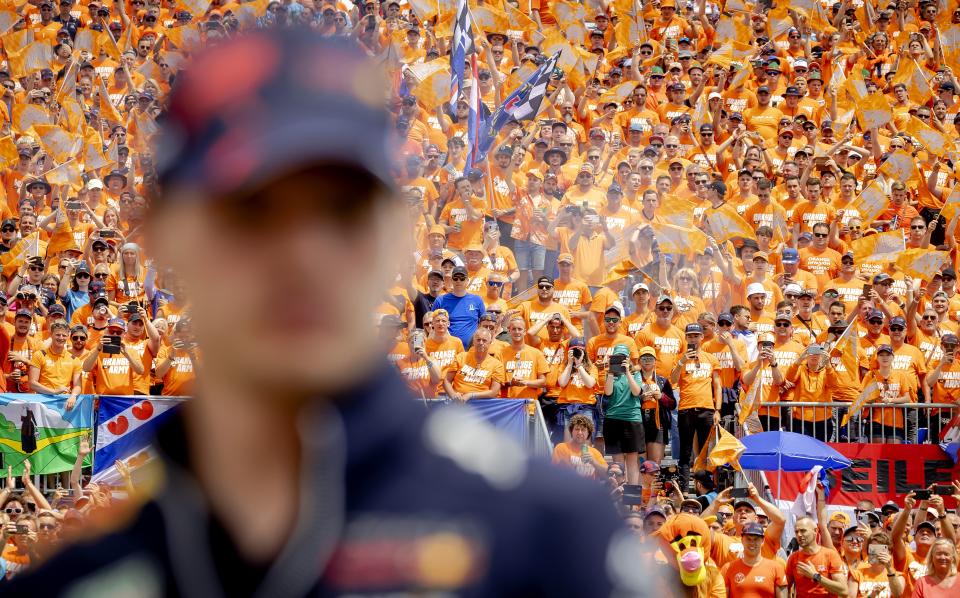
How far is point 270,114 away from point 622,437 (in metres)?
10.8

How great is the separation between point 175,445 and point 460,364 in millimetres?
10990

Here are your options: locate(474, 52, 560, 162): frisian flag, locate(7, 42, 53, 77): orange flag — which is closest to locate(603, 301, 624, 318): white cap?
locate(474, 52, 560, 162): frisian flag

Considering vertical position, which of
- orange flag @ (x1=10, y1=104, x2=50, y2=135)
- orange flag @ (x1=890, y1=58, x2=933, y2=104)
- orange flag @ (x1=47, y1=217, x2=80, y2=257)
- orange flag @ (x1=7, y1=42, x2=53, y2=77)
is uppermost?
orange flag @ (x1=7, y1=42, x2=53, y2=77)

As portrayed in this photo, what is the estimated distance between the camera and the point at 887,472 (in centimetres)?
1212

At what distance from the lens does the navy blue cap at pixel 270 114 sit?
931mm

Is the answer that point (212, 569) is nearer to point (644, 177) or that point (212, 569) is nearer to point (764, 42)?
point (644, 177)

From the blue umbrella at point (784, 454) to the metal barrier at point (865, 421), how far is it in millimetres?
539

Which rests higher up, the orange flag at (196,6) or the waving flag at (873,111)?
the orange flag at (196,6)

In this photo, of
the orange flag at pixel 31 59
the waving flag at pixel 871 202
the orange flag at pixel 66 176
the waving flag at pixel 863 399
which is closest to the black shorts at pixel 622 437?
the waving flag at pixel 863 399

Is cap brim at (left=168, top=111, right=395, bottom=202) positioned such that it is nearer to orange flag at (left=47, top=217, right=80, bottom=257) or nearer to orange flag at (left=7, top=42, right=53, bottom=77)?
orange flag at (left=47, top=217, right=80, bottom=257)

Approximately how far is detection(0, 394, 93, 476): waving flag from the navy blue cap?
10.1 m

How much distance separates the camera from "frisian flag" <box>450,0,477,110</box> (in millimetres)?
15664

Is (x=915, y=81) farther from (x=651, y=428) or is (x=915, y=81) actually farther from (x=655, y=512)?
(x=655, y=512)

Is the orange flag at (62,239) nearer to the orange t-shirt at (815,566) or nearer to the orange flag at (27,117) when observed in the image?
the orange flag at (27,117)
